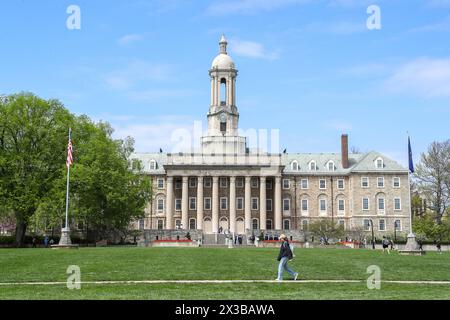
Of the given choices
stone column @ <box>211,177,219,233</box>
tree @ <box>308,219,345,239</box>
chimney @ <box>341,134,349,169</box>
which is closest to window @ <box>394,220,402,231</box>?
chimney @ <box>341,134,349,169</box>

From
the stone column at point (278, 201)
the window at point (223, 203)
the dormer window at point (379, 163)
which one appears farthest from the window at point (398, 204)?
the window at point (223, 203)

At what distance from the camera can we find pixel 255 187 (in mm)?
100750

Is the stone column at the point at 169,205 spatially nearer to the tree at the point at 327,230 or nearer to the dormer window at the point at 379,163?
the tree at the point at 327,230

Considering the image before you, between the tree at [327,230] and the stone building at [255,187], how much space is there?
26.5ft

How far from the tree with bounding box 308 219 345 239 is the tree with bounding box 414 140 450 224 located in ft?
39.5

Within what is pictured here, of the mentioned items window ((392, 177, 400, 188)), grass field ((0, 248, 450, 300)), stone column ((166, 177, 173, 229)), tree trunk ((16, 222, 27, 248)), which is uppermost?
window ((392, 177, 400, 188))

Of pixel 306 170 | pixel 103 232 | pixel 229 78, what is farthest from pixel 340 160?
pixel 103 232

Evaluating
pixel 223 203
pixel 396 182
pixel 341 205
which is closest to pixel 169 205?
pixel 223 203

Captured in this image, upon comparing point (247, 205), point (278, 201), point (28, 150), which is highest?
point (28, 150)

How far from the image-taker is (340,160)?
344 ft

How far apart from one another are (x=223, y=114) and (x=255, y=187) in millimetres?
12694

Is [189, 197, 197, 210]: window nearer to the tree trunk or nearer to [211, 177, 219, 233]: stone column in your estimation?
[211, 177, 219, 233]: stone column

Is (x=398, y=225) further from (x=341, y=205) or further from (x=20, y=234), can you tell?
(x=20, y=234)

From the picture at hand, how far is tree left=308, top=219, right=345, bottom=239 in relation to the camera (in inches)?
3366
